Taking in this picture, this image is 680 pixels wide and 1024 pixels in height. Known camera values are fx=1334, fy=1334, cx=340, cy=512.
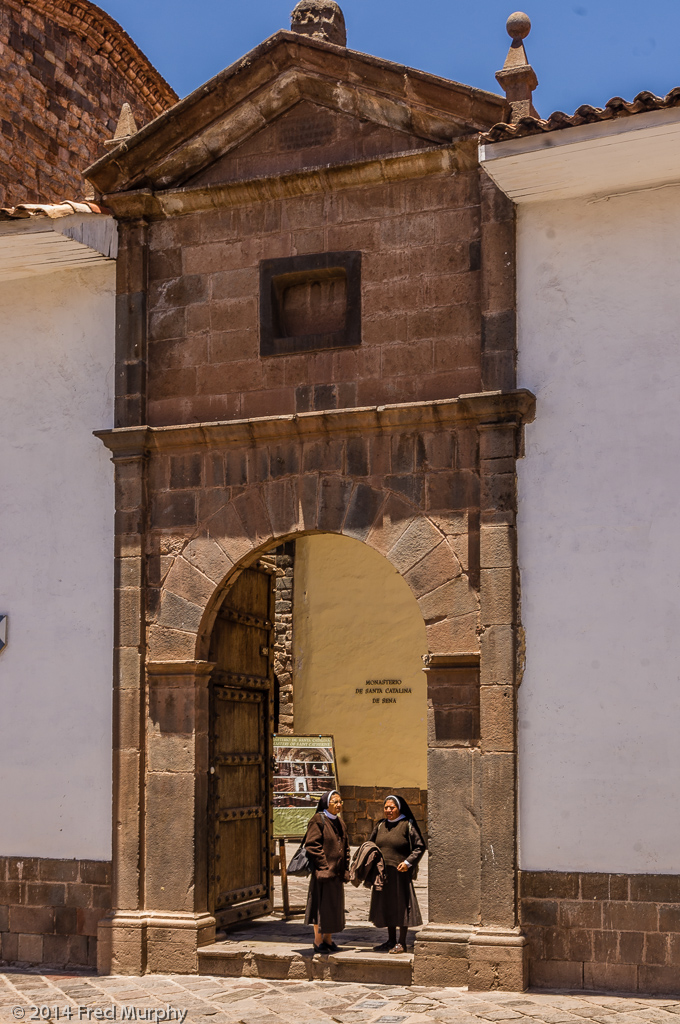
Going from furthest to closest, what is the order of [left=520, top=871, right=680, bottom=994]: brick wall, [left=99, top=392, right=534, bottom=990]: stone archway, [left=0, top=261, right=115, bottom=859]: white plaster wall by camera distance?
1. [left=0, top=261, right=115, bottom=859]: white plaster wall
2. [left=99, top=392, right=534, bottom=990]: stone archway
3. [left=520, top=871, right=680, bottom=994]: brick wall

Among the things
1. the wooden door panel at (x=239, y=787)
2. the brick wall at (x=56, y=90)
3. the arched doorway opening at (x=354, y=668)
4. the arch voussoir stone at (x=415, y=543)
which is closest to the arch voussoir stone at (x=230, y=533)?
the arch voussoir stone at (x=415, y=543)

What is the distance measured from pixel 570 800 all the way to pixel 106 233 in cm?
502

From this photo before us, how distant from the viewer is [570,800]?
7.97 metres

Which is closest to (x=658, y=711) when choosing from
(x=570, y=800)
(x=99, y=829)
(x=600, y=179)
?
(x=570, y=800)

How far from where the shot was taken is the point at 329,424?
28.9 feet

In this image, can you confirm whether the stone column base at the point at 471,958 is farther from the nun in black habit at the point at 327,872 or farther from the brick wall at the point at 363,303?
the brick wall at the point at 363,303

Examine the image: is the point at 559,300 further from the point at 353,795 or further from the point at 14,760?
the point at 353,795

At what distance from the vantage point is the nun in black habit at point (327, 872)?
8727 millimetres

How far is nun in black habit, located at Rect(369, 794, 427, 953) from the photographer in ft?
28.5

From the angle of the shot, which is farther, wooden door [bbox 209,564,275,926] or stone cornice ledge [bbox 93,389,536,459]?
wooden door [bbox 209,564,275,926]

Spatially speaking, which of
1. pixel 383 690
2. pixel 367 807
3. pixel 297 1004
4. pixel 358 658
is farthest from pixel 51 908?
pixel 358 658

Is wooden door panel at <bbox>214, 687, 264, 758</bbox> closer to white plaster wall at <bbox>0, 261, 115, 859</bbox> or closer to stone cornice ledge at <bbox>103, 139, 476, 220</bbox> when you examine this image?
→ white plaster wall at <bbox>0, 261, 115, 859</bbox>

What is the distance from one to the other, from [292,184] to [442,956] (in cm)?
513

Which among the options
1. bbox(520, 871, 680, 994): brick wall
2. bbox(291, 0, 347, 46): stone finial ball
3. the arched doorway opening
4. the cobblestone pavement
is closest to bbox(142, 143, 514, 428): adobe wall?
bbox(291, 0, 347, 46): stone finial ball
